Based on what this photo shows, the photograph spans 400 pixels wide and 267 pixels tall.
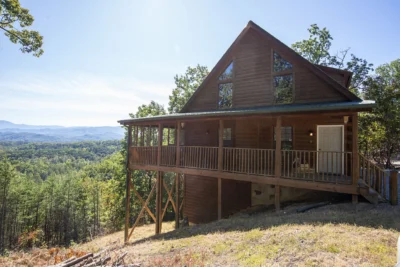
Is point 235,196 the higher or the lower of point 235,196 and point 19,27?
the lower

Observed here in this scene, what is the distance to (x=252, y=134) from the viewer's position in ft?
39.2

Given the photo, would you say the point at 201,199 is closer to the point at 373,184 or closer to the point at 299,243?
the point at 373,184

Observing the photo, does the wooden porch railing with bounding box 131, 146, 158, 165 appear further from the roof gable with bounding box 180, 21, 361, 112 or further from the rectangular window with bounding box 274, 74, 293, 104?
the rectangular window with bounding box 274, 74, 293, 104

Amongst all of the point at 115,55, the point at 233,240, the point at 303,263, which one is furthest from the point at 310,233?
the point at 115,55

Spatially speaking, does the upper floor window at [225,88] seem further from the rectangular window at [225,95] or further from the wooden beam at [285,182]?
the wooden beam at [285,182]

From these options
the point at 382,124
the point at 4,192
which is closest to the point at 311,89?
the point at 382,124

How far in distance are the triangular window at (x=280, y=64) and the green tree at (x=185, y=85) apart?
17.6 metres

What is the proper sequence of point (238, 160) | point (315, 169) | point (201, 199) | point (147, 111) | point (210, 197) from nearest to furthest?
point (315, 169) < point (238, 160) < point (210, 197) < point (201, 199) < point (147, 111)

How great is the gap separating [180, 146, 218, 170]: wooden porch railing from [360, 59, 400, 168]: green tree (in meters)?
14.8

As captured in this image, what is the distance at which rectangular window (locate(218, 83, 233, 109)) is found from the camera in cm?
1314

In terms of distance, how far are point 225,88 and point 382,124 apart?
15.5 meters

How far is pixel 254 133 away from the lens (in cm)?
1188

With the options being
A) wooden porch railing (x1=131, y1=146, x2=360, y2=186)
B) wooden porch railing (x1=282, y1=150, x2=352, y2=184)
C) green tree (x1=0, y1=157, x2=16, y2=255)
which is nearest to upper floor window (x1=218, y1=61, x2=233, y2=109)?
wooden porch railing (x1=131, y1=146, x2=360, y2=186)

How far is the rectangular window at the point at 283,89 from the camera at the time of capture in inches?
439
